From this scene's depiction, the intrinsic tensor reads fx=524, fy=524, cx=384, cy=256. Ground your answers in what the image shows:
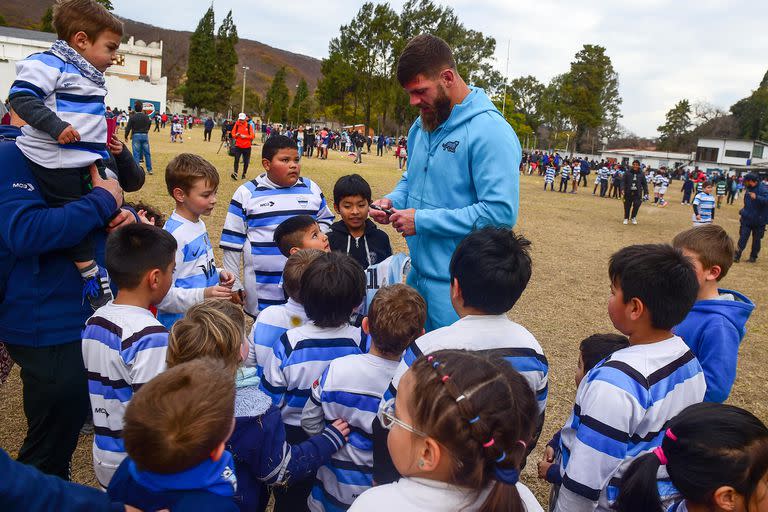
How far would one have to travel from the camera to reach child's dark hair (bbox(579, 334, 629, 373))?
269 cm

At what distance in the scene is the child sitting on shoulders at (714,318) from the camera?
2447mm

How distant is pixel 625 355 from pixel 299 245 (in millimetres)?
2144

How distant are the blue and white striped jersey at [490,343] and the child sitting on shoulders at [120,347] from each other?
1.03 metres

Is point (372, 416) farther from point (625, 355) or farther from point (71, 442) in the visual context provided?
point (71, 442)

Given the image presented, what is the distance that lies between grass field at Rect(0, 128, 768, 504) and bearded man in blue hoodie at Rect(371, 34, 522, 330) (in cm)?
182

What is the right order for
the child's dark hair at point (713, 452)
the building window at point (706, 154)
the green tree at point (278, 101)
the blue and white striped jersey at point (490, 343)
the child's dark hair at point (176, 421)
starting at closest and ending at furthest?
the child's dark hair at point (176, 421) → the child's dark hair at point (713, 452) → the blue and white striped jersey at point (490, 343) → the building window at point (706, 154) → the green tree at point (278, 101)

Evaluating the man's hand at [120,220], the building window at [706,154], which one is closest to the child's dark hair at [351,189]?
the man's hand at [120,220]

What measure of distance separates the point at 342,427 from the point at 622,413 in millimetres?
1108

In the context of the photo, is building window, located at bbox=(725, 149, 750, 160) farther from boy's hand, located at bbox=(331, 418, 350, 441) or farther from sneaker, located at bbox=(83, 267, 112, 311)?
sneaker, located at bbox=(83, 267, 112, 311)

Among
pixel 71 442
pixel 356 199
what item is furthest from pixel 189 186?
pixel 71 442

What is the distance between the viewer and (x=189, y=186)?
347cm

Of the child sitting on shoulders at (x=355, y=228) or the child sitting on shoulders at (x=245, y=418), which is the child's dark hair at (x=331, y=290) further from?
the child sitting on shoulders at (x=355, y=228)

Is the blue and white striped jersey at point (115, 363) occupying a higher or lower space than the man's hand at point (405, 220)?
lower

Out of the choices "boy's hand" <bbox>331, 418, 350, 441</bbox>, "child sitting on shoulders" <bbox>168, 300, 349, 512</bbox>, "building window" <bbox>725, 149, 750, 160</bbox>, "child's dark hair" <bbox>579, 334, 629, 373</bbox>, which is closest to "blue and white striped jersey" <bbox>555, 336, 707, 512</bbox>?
"child's dark hair" <bbox>579, 334, 629, 373</bbox>
